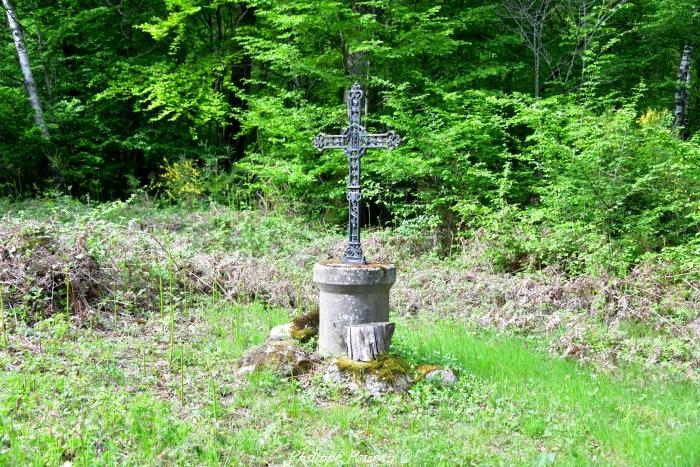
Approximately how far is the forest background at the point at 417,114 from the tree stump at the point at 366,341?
13.0ft

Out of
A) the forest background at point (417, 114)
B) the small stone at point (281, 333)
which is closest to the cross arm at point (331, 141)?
the small stone at point (281, 333)

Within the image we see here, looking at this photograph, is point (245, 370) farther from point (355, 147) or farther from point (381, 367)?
point (355, 147)

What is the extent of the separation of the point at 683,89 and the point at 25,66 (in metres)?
14.6

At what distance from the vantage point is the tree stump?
4.88m

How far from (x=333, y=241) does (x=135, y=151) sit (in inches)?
342

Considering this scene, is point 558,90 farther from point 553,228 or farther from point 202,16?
point 202,16

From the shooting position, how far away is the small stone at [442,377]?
4.86 meters

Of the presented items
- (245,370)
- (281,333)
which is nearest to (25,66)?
(281,333)

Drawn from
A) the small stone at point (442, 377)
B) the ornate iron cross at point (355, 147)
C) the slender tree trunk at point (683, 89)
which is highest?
the slender tree trunk at point (683, 89)

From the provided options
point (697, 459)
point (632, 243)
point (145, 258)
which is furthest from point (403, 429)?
point (632, 243)

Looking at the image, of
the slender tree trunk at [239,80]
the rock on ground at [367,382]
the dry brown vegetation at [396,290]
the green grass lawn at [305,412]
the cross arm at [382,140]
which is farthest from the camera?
the slender tree trunk at [239,80]

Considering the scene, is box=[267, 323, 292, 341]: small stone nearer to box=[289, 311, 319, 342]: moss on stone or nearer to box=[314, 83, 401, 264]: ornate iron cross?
box=[289, 311, 319, 342]: moss on stone

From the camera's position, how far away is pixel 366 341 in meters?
4.88

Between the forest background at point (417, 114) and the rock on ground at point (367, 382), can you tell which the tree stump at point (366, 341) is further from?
the forest background at point (417, 114)
